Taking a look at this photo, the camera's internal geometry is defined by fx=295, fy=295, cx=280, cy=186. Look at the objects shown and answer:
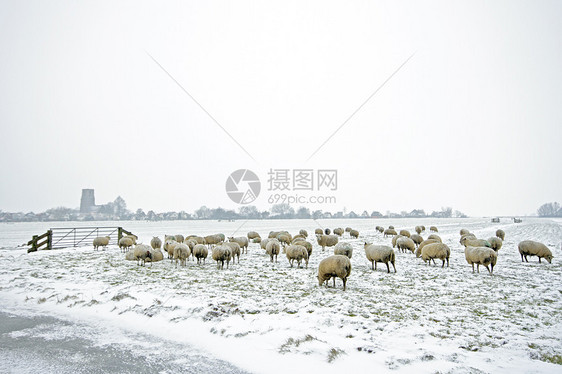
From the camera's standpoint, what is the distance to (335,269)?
406 inches

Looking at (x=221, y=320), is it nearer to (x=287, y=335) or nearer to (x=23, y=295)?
(x=287, y=335)

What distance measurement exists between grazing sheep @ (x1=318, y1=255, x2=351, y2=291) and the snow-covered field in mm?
474

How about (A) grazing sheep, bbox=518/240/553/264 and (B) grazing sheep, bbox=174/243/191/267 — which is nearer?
(B) grazing sheep, bbox=174/243/191/267

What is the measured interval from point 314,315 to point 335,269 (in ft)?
10.1

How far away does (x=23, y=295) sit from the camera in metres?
10.0

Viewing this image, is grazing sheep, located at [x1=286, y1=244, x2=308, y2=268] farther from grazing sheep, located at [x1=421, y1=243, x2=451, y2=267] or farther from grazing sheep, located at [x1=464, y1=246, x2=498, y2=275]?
grazing sheep, located at [x1=464, y1=246, x2=498, y2=275]

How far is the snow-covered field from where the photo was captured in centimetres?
543

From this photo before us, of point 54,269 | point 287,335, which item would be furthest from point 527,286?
point 54,269

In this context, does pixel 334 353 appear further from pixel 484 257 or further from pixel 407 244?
pixel 407 244

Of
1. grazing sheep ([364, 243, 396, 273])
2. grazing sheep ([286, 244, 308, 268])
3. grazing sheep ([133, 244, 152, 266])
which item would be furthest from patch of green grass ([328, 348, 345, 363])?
grazing sheep ([133, 244, 152, 266])

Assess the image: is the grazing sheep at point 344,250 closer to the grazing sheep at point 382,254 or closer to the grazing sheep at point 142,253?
the grazing sheep at point 382,254

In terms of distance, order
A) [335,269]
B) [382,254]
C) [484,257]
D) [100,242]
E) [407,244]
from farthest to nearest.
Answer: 1. [100,242]
2. [407,244]
3. [382,254]
4. [484,257]
5. [335,269]

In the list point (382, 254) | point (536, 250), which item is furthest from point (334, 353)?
point (536, 250)

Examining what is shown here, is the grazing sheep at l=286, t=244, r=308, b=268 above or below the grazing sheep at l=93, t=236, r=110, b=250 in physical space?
above
